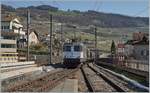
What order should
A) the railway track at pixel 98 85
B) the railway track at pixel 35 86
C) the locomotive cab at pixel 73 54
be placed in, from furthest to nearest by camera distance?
1. the locomotive cab at pixel 73 54
2. the railway track at pixel 98 85
3. the railway track at pixel 35 86

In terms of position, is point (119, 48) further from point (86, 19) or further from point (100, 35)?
point (100, 35)

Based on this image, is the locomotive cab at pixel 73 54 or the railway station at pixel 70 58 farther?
the locomotive cab at pixel 73 54

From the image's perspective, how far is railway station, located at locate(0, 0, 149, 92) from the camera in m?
22.9

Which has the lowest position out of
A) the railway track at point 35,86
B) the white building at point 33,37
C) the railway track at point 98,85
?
the railway track at point 98,85

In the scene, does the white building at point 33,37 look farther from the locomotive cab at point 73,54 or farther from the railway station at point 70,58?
the locomotive cab at point 73,54

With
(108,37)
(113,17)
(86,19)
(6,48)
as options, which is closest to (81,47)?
(6,48)

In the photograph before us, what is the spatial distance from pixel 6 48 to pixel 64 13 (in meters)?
92.9

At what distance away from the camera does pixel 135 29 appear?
369ft

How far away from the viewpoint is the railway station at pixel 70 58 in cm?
2288

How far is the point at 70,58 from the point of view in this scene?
Answer: 48062mm

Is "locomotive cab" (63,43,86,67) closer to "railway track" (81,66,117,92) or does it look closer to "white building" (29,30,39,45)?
"railway track" (81,66,117,92)

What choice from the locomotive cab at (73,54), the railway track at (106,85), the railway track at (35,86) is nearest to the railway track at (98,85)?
the railway track at (106,85)

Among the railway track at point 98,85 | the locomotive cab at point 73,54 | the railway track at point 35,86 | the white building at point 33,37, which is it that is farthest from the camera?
the white building at point 33,37

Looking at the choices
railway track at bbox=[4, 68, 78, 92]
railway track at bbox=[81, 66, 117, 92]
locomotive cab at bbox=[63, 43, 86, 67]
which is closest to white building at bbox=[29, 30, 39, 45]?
locomotive cab at bbox=[63, 43, 86, 67]
